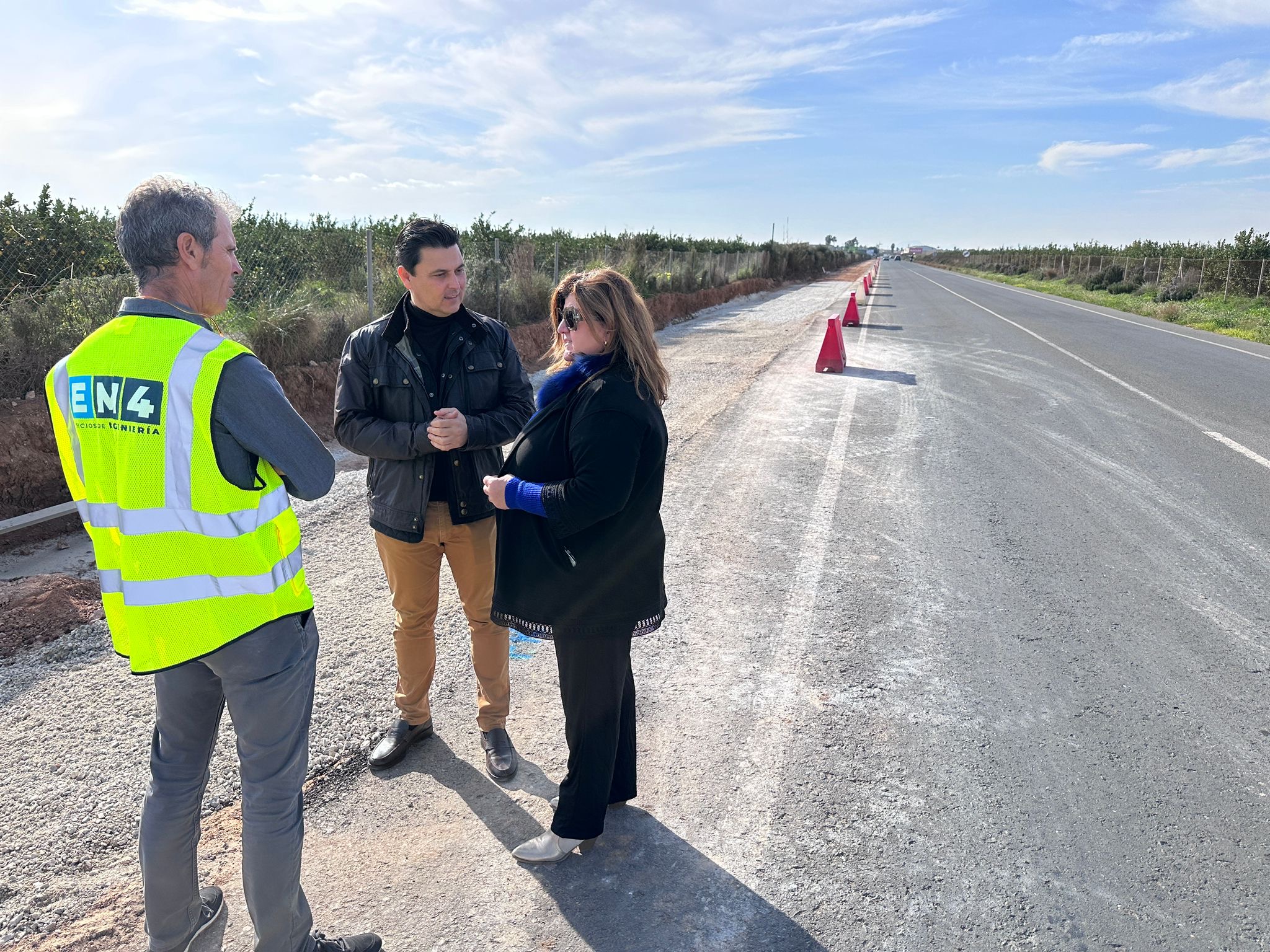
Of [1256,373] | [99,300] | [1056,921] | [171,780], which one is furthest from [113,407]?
[1256,373]

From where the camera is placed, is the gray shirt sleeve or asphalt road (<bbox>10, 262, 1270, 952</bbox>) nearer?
the gray shirt sleeve

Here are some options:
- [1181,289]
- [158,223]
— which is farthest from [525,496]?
[1181,289]

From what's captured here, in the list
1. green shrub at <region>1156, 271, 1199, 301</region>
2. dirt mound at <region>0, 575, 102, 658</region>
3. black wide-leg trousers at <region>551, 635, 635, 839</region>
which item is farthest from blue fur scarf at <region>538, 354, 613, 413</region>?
green shrub at <region>1156, 271, 1199, 301</region>

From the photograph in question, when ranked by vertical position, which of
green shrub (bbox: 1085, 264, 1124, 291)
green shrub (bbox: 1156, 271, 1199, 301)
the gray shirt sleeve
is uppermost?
green shrub (bbox: 1085, 264, 1124, 291)

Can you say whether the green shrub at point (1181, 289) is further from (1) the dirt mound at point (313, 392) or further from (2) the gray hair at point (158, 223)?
(2) the gray hair at point (158, 223)

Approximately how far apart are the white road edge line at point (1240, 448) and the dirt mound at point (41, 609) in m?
8.92

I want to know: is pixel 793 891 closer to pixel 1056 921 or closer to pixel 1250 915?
pixel 1056 921

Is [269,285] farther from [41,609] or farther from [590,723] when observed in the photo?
[590,723]

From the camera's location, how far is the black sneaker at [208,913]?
2.16 metres

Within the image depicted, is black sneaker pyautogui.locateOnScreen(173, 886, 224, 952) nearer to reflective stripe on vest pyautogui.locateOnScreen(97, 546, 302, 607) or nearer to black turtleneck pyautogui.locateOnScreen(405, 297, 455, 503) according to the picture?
reflective stripe on vest pyautogui.locateOnScreen(97, 546, 302, 607)

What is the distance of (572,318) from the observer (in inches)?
93.6

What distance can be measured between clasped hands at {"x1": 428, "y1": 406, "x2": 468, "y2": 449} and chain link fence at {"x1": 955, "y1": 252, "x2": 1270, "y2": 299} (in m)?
35.7

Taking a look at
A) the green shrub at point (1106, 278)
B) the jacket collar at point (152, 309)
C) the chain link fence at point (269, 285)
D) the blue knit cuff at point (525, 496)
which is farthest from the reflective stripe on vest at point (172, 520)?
the green shrub at point (1106, 278)

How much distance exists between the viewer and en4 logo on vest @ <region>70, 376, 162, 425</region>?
1.71 metres
